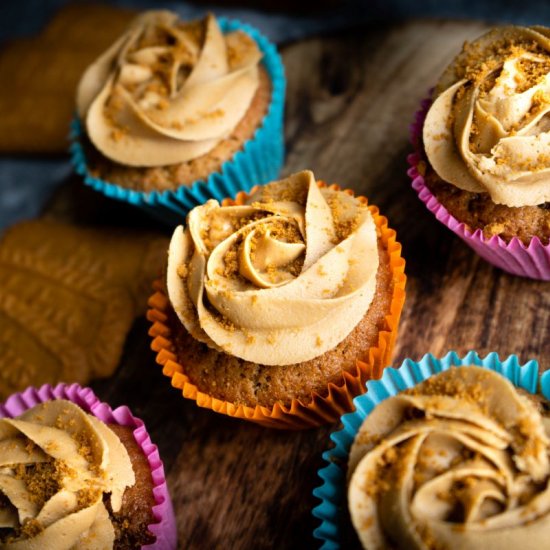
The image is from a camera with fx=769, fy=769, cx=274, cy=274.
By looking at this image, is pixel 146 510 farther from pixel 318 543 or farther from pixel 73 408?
pixel 318 543

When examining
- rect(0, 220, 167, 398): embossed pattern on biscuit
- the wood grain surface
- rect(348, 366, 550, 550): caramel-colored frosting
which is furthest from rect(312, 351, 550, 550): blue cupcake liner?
rect(0, 220, 167, 398): embossed pattern on biscuit

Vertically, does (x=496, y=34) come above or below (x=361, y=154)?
above

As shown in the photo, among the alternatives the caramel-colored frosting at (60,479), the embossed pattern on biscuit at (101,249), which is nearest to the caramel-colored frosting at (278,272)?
the caramel-colored frosting at (60,479)

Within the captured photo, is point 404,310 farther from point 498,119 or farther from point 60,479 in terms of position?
point 60,479

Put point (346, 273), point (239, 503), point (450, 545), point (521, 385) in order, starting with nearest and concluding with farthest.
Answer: point (450, 545), point (521, 385), point (346, 273), point (239, 503)

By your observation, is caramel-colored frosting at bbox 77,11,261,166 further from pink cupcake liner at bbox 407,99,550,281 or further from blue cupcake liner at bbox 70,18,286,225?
pink cupcake liner at bbox 407,99,550,281

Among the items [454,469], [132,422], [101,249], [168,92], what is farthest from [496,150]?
[101,249]

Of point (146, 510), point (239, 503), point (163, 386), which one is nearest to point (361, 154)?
point (163, 386)
